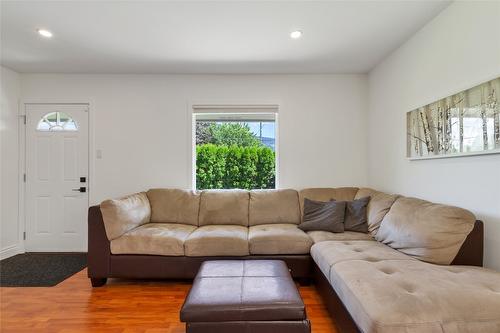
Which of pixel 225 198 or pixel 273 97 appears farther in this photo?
pixel 273 97

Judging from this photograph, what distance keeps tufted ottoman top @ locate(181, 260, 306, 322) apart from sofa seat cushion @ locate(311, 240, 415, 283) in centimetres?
38

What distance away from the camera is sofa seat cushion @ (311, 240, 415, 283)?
6.57 feet

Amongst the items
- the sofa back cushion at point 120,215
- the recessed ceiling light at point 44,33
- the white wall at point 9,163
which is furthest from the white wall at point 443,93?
the white wall at point 9,163

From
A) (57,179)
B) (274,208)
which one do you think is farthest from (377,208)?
(57,179)

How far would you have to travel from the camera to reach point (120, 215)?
268 centimetres

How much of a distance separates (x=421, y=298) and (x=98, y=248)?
8.62ft

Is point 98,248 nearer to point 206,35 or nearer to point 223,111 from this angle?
point 223,111

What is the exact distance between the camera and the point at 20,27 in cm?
255

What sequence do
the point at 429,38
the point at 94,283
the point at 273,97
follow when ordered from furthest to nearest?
the point at 273,97 → the point at 94,283 → the point at 429,38

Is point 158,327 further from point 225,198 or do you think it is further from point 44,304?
point 225,198

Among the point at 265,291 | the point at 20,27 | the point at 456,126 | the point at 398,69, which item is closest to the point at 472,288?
the point at 265,291

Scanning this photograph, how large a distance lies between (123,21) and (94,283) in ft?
7.93

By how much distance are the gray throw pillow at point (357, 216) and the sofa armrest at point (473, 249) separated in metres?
1.01

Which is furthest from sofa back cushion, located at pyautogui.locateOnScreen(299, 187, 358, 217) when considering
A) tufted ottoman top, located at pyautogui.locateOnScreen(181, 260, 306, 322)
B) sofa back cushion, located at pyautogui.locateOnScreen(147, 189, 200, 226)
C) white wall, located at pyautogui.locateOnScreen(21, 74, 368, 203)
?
tufted ottoman top, located at pyautogui.locateOnScreen(181, 260, 306, 322)
